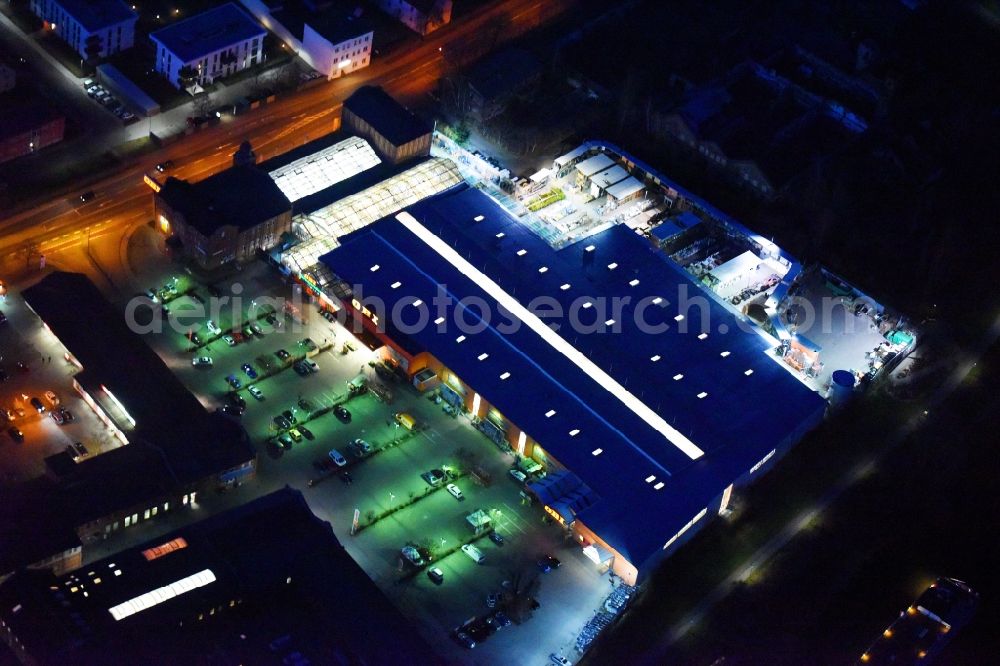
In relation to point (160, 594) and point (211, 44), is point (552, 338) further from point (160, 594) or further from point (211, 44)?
point (211, 44)

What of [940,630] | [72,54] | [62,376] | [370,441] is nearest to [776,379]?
[940,630]

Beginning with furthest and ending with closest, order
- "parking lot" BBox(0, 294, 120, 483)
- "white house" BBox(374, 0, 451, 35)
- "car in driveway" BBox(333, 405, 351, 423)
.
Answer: "white house" BBox(374, 0, 451, 35) < "car in driveway" BBox(333, 405, 351, 423) < "parking lot" BBox(0, 294, 120, 483)

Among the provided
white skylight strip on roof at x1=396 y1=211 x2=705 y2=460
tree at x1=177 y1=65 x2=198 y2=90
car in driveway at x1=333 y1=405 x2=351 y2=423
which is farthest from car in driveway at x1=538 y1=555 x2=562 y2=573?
tree at x1=177 y1=65 x2=198 y2=90

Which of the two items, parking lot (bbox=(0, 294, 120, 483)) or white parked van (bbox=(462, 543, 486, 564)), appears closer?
white parked van (bbox=(462, 543, 486, 564))

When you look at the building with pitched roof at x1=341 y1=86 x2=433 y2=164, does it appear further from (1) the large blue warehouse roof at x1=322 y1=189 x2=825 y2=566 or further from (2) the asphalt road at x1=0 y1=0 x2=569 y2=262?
(1) the large blue warehouse roof at x1=322 y1=189 x2=825 y2=566

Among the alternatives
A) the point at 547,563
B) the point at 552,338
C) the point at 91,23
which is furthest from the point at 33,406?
the point at 91,23

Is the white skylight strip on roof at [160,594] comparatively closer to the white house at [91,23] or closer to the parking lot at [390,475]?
the parking lot at [390,475]

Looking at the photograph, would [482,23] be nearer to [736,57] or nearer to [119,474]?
[736,57]

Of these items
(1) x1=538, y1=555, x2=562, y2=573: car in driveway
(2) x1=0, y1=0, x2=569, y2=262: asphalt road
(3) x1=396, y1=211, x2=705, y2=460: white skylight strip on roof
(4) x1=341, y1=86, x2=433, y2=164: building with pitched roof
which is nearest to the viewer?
(1) x1=538, y1=555, x2=562, y2=573: car in driveway
